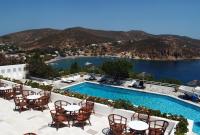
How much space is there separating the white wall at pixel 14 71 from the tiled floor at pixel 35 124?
18.9 metres

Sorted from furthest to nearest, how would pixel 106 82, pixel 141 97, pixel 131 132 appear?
pixel 106 82 < pixel 141 97 < pixel 131 132

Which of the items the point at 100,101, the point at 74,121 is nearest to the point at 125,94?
the point at 100,101

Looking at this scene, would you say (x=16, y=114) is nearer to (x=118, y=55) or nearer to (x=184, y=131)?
(x=184, y=131)

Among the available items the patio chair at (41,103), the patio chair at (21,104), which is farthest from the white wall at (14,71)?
the patio chair at (41,103)

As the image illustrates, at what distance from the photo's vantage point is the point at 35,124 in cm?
1055

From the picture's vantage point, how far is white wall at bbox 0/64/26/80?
3027 centimetres

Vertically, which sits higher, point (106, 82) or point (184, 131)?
point (184, 131)

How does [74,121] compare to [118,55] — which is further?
[118,55]

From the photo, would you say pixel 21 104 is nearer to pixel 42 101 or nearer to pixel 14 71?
pixel 42 101

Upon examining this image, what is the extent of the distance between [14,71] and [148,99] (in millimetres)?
16674

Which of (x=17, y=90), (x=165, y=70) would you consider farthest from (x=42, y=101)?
(x=165, y=70)

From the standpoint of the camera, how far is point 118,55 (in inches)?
4820

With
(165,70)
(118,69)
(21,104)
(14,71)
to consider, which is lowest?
(165,70)

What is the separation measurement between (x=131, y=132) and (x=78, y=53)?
110833mm
